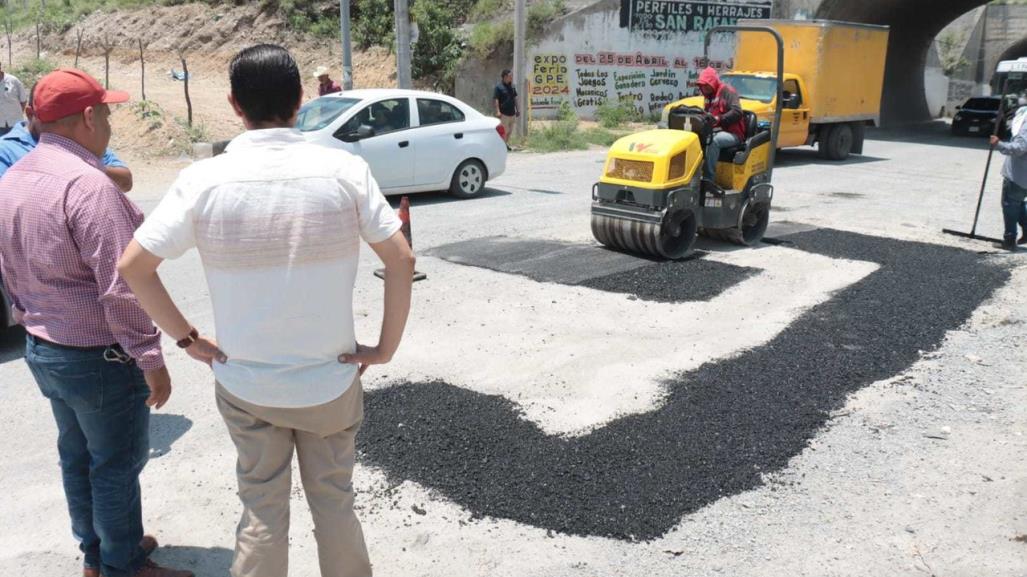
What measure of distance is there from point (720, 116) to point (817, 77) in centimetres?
1108

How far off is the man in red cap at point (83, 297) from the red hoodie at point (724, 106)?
7114mm

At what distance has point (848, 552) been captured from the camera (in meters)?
3.74

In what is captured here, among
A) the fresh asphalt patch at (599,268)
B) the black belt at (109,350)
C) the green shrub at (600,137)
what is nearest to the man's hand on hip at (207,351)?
the black belt at (109,350)

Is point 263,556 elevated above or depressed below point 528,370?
above

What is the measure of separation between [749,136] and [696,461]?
18.9 feet

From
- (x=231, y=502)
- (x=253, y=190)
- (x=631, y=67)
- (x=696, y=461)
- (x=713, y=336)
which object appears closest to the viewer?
(x=253, y=190)

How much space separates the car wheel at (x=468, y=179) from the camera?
12766 millimetres

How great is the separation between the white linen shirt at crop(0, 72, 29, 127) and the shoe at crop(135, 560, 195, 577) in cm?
696

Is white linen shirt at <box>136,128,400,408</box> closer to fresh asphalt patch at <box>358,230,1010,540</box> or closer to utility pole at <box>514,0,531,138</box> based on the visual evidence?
fresh asphalt patch at <box>358,230,1010,540</box>

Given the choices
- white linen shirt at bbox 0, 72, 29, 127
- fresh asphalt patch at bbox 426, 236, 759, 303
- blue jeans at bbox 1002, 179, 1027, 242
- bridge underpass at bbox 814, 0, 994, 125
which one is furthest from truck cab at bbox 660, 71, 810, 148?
white linen shirt at bbox 0, 72, 29, 127

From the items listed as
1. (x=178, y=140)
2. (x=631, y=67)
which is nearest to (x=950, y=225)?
(x=178, y=140)

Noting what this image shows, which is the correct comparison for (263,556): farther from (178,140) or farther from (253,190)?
(178,140)

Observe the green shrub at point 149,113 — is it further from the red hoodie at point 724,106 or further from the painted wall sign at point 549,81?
the red hoodie at point 724,106

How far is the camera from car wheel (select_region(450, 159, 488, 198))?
1277 centimetres
